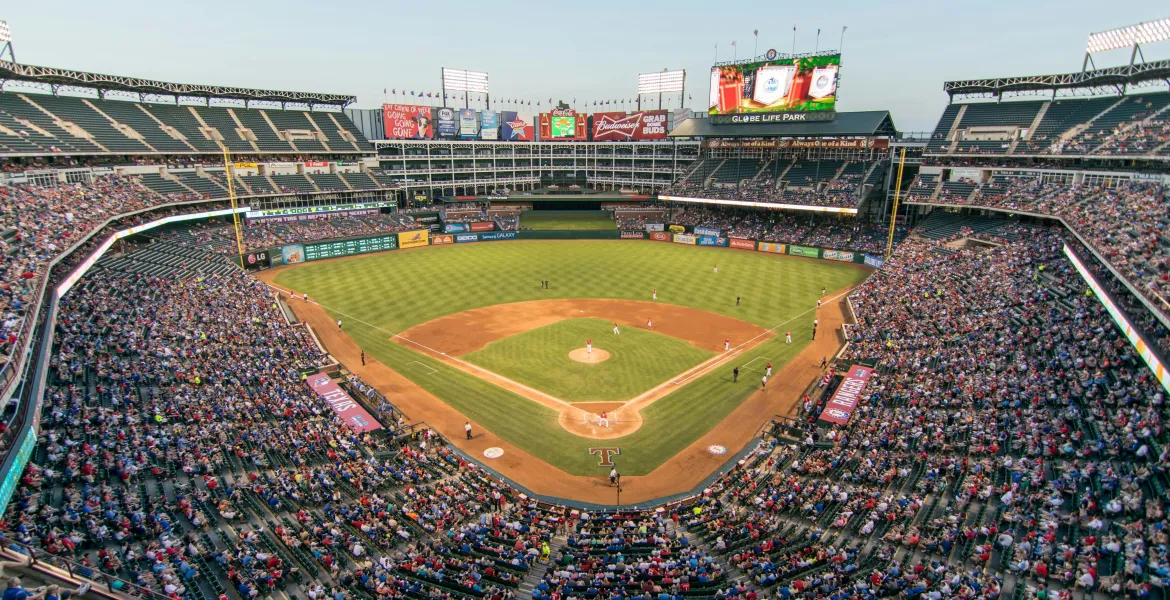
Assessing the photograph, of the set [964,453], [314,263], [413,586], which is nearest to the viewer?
[413,586]

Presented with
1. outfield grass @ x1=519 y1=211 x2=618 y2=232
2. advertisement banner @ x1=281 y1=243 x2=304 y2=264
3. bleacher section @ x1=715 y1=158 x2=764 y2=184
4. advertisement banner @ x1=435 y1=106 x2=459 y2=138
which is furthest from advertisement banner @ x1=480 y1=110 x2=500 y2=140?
advertisement banner @ x1=281 y1=243 x2=304 y2=264

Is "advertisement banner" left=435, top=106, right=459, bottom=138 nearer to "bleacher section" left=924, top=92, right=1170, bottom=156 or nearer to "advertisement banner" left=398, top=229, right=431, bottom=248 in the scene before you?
"advertisement banner" left=398, top=229, right=431, bottom=248

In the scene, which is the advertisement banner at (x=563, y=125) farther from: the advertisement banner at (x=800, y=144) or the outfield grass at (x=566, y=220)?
the advertisement banner at (x=800, y=144)

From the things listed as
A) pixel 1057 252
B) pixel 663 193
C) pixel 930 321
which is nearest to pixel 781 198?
pixel 663 193

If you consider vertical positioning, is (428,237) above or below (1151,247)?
below

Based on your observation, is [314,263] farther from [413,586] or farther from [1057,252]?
[1057,252]

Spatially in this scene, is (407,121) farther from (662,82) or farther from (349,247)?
(662,82)

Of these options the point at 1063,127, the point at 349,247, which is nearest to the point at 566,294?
the point at 349,247
